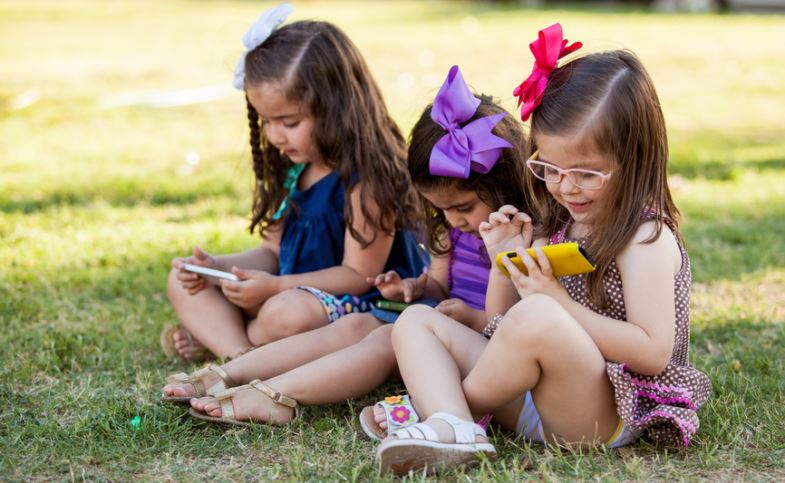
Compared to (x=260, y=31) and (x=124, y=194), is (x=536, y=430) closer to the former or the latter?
(x=260, y=31)

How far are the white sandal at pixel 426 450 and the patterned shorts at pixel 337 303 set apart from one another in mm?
989

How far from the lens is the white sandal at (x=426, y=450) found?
2461mm

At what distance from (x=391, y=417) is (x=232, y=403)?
49 centimetres

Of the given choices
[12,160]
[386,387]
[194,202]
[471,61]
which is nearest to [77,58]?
[471,61]

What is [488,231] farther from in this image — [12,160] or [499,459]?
[12,160]

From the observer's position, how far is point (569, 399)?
102 inches

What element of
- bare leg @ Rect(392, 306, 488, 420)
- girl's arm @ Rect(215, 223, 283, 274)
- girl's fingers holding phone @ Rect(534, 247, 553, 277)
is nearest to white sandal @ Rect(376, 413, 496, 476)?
bare leg @ Rect(392, 306, 488, 420)

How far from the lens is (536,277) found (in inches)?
104

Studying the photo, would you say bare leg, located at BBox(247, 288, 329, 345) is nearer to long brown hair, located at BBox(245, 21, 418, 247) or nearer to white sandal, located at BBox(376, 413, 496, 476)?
long brown hair, located at BBox(245, 21, 418, 247)

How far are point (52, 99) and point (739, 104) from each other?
241 inches

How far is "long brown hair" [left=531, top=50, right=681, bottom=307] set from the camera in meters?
2.58

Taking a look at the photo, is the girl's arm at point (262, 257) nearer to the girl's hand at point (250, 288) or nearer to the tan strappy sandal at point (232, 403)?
the girl's hand at point (250, 288)

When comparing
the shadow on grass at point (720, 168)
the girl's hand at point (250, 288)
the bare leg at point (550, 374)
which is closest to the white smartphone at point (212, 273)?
the girl's hand at point (250, 288)

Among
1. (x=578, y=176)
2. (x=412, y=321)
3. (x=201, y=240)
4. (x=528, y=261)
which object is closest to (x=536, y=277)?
(x=528, y=261)
